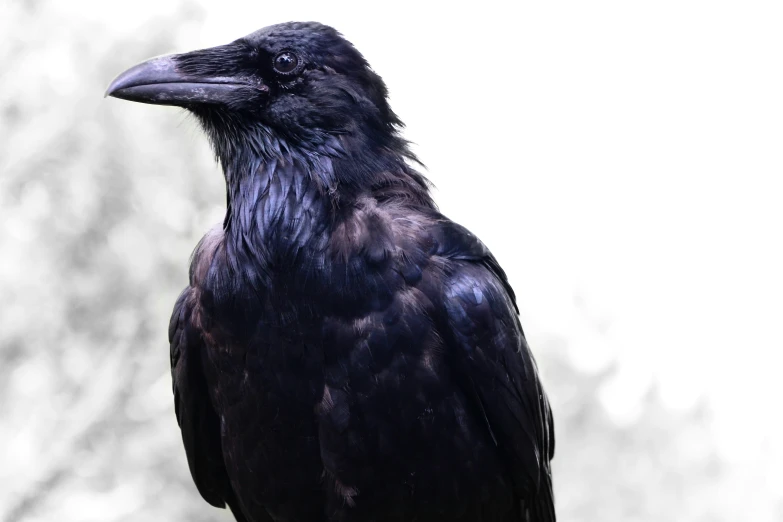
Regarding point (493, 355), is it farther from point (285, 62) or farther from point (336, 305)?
point (285, 62)

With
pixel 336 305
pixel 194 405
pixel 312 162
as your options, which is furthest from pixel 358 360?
pixel 194 405

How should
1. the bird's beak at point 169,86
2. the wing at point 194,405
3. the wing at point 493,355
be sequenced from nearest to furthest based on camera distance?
the bird's beak at point 169,86, the wing at point 493,355, the wing at point 194,405

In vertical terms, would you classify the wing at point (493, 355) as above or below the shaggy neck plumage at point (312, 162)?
below

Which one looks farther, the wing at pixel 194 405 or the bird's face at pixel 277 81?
the wing at pixel 194 405

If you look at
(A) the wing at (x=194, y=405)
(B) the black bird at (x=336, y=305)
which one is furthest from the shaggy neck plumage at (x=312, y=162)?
(A) the wing at (x=194, y=405)

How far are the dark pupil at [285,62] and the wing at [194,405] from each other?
2.59 ft

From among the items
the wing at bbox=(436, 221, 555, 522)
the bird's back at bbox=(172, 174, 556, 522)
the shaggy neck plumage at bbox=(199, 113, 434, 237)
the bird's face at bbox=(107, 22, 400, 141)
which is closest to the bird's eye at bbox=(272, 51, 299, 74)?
the bird's face at bbox=(107, 22, 400, 141)

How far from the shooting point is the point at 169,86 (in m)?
2.77

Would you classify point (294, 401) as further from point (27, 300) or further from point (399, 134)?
point (27, 300)

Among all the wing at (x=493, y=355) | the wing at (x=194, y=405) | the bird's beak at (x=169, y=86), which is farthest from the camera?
the wing at (x=194, y=405)

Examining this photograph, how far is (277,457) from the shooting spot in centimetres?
289

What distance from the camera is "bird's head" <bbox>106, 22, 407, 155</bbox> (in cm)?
280

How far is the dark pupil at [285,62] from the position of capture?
2.81 metres

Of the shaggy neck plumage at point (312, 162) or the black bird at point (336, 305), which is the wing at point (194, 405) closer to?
the black bird at point (336, 305)
